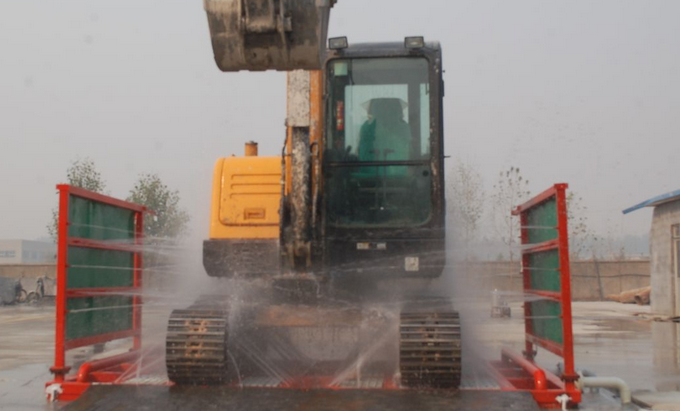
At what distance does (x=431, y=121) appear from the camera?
6.96 metres

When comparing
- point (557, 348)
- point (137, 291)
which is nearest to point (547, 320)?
point (557, 348)

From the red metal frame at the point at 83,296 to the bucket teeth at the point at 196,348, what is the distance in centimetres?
79

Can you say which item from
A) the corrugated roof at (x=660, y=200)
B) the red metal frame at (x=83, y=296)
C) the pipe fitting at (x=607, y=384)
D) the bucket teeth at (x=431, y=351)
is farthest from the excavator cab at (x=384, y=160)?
the corrugated roof at (x=660, y=200)

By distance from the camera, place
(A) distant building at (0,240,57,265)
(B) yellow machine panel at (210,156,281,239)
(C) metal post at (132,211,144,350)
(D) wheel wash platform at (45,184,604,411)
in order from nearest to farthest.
Result: 1. (D) wheel wash platform at (45,184,604,411)
2. (B) yellow machine panel at (210,156,281,239)
3. (C) metal post at (132,211,144,350)
4. (A) distant building at (0,240,57,265)

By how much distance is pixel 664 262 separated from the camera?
840 inches

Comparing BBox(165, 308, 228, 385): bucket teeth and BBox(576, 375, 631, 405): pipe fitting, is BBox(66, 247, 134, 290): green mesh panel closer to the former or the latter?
BBox(165, 308, 228, 385): bucket teeth

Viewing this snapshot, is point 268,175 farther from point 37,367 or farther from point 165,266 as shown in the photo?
point 37,367

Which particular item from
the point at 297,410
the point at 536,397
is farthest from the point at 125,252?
the point at 536,397

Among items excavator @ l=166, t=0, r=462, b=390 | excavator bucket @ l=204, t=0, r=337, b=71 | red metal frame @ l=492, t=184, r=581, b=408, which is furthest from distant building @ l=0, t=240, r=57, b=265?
excavator bucket @ l=204, t=0, r=337, b=71

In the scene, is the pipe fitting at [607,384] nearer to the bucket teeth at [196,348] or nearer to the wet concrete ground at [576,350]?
the wet concrete ground at [576,350]

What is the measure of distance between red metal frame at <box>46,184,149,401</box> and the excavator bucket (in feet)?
7.61

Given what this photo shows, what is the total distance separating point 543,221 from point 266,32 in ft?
11.6

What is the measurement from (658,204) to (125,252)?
1796 centimetres

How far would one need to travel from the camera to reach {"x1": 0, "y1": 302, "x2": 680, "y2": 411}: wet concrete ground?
7.65 m
